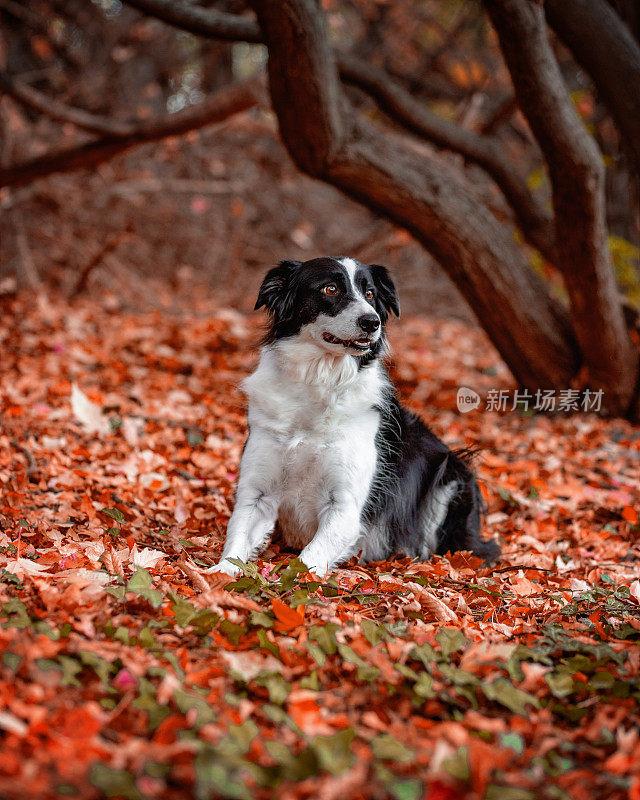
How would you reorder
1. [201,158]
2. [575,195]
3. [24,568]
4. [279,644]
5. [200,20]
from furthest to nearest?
1. [201,158]
2. [200,20]
3. [575,195]
4. [24,568]
5. [279,644]

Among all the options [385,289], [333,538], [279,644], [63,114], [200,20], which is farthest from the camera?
[63,114]

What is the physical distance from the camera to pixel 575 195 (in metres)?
5.16

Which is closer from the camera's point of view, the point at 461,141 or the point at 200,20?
the point at 200,20

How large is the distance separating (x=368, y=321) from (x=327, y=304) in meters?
0.22

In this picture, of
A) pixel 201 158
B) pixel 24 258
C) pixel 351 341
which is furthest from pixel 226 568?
pixel 201 158

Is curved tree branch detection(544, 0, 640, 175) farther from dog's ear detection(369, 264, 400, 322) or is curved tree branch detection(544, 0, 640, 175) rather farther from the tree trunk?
dog's ear detection(369, 264, 400, 322)

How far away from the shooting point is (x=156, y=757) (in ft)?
5.44

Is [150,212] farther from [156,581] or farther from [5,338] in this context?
[156,581]

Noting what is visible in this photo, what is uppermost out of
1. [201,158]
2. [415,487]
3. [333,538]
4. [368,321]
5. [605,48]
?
[201,158]

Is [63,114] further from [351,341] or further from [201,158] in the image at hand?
[351,341]

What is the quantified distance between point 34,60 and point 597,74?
8.27 metres

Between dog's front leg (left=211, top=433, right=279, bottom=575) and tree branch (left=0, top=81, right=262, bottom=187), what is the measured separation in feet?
14.6

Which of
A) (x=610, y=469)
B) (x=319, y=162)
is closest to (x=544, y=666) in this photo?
(x=610, y=469)

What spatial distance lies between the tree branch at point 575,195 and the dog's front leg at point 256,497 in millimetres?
3255
